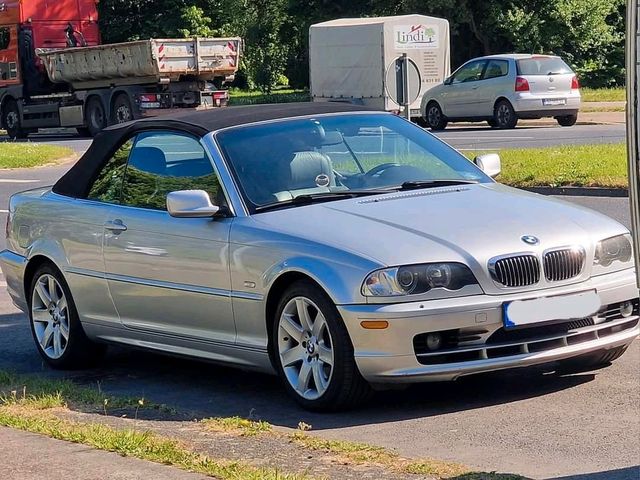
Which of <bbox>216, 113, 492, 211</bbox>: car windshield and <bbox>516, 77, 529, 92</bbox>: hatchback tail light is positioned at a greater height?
<bbox>216, 113, 492, 211</bbox>: car windshield

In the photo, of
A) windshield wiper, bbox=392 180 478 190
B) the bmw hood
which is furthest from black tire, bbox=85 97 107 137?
the bmw hood

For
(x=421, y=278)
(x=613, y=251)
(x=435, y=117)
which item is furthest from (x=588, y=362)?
(x=435, y=117)

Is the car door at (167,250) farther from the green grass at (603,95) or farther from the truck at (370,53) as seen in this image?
the green grass at (603,95)

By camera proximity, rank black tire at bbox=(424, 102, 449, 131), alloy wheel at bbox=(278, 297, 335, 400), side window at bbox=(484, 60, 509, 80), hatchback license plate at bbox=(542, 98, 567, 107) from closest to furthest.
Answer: alloy wheel at bbox=(278, 297, 335, 400) → hatchback license plate at bbox=(542, 98, 567, 107) → side window at bbox=(484, 60, 509, 80) → black tire at bbox=(424, 102, 449, 131)

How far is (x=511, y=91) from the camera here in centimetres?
3041

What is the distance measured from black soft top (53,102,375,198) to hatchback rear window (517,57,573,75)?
22.5 meters

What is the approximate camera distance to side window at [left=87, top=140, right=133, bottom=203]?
8359mm

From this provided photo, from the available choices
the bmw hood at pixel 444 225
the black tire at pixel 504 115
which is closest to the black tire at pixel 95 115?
the black tire at pixel 504 115

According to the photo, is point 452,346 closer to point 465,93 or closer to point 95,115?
point 465,93

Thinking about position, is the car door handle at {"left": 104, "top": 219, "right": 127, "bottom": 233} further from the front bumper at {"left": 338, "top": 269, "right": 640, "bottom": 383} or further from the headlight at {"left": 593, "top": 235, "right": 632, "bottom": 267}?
the headlight at {"left": 593, "top": 235, "right": 632, "bottom": 267}

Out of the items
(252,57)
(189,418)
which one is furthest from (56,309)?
(252,57)

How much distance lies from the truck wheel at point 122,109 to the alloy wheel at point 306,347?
29.2m

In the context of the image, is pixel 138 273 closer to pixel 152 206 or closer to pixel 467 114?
pixel 152 206

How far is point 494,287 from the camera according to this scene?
653 centimetres
